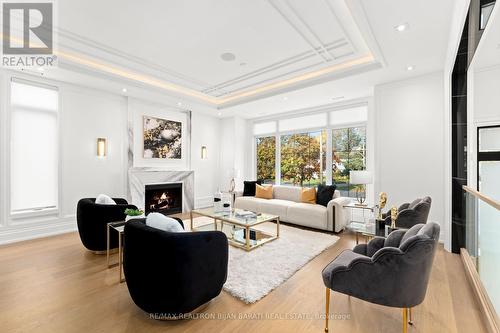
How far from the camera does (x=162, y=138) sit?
5797 mm

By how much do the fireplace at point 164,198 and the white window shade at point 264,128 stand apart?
294 cm

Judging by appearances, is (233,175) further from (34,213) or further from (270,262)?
(34,213)

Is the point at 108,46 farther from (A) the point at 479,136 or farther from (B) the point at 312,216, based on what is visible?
(A) the point at 479,136

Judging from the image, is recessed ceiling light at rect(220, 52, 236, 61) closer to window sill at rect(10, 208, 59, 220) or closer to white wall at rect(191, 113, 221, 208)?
white wall at rect(191, 113, 221, 208)

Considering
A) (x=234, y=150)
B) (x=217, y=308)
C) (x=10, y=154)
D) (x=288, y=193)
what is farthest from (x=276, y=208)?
(x=10, y=154)

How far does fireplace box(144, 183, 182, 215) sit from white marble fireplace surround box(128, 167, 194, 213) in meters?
0.11

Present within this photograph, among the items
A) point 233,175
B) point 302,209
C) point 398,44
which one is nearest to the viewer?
point 398,44

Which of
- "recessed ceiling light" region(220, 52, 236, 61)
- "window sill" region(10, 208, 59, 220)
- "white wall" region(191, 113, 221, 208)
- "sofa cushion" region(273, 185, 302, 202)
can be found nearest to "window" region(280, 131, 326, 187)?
"sofa cushion" region(273, 185, 302, 202)

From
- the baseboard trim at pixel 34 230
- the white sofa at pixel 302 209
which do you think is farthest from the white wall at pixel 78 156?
the white sofa at pixel 302 209

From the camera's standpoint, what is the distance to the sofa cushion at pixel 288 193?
220 inches

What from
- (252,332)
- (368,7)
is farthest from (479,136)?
(252,332)

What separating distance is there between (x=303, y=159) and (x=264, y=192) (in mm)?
1452

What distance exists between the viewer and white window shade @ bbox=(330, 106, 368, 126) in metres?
5.24

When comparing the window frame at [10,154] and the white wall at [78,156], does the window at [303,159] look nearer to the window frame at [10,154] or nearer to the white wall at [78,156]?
the white wall at [78,156]
